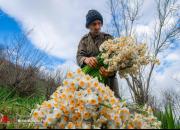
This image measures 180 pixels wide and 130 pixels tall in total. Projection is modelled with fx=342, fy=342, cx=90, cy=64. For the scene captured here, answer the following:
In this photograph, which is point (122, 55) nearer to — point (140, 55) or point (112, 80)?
point (140, 55)

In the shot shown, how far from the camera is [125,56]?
3.68m

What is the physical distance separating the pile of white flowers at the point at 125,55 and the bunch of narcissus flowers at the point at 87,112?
Result: 1121 mm

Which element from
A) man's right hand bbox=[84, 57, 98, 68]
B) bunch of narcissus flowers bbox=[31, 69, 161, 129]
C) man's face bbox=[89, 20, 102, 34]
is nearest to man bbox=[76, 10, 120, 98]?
man's face bbox=[89, 20, 102, 34]

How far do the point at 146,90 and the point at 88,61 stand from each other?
12.5 m

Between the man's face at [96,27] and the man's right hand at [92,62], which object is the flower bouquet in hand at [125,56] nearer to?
the man's right hand at [92,62]

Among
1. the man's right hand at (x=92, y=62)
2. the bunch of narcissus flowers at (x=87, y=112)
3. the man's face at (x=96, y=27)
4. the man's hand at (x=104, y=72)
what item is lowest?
the bunch of narcissus flowers at (x=87, y=112)

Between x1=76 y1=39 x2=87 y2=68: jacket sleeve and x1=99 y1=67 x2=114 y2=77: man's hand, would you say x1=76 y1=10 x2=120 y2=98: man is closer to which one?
x1=76 y1=39 x2=87 y2=68: jacket sleeve

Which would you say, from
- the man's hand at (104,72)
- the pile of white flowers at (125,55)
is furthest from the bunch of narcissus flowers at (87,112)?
the man's hand at (104,72)

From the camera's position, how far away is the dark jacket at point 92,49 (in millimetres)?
4395

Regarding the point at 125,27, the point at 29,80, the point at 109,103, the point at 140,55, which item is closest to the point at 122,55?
the point at 140,55

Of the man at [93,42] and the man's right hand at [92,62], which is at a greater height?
the man at [93,42]

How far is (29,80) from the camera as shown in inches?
350

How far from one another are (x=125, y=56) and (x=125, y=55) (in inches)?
0.7

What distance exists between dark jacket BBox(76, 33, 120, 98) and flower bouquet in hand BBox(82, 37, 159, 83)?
0.47m
